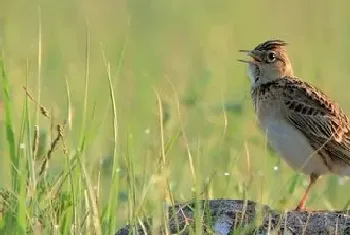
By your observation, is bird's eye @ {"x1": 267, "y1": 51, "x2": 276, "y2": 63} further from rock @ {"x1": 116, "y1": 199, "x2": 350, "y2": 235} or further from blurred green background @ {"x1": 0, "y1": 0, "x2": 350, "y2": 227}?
rock @ {"x1": 116, "y1": 199, "x2": 350, "y2": 235}

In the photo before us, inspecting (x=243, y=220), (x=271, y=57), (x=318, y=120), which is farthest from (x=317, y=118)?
(x=243, y=220)

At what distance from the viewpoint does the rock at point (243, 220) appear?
553 cm

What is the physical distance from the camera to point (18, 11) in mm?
17812

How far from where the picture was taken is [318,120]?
7.76m

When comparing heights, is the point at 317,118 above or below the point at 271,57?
below

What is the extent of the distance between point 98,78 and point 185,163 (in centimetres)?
386

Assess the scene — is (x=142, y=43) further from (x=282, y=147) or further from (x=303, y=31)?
(x=282, y=147)

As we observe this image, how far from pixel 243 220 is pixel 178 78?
7.73 m

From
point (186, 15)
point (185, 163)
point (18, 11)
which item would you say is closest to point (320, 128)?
point (185, 163)

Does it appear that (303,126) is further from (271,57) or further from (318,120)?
(271,57)

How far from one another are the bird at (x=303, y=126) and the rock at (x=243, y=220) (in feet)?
5.28

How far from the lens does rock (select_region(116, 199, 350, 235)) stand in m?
5.53

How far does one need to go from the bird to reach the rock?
161 cm

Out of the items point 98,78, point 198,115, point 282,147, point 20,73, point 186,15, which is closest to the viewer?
point 282,147
